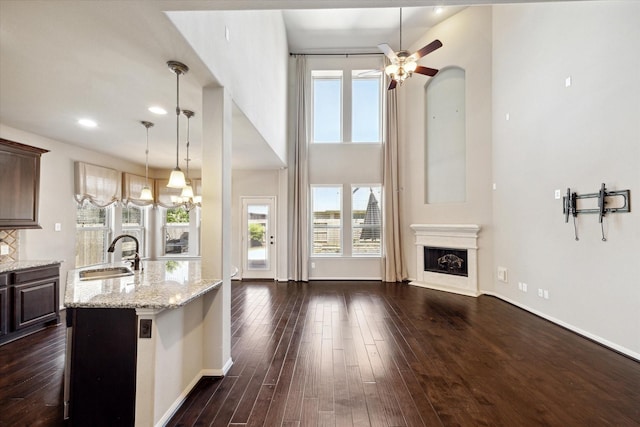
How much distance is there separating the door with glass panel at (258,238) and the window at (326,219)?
1.02m

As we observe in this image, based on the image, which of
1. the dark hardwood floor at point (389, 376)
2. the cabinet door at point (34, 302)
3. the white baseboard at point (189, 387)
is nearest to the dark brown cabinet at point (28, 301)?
the cabinet door at point (34, 302)

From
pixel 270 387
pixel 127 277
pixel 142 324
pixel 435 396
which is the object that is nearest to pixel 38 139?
pixel 127 277

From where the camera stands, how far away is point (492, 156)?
537cm

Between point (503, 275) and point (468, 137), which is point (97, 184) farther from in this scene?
point (503, 275)

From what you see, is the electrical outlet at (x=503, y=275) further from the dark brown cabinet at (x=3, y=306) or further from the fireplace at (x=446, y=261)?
the dark brown cabinet at (x=3, y=306)

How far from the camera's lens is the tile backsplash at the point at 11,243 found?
12.3 feet

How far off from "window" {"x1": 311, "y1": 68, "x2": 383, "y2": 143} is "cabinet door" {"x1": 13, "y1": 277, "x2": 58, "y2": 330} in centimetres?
555

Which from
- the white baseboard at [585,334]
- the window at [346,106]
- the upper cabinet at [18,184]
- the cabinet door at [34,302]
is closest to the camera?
the white baseboard at [585,334]

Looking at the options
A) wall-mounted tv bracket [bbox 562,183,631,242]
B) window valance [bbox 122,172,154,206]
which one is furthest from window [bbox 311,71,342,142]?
wall-mounted tv bracket [bbox 562,183,631,242]

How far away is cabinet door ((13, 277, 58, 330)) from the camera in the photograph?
3334 millimetres

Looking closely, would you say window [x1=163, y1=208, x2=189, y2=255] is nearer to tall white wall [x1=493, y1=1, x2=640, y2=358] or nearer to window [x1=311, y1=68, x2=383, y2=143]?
window [x1=311, y1=68, x2=383, y2=143]

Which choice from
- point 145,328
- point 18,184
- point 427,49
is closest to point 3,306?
point 18,184

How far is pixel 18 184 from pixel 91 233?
1.92 m

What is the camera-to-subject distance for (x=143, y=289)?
2.13 metres
